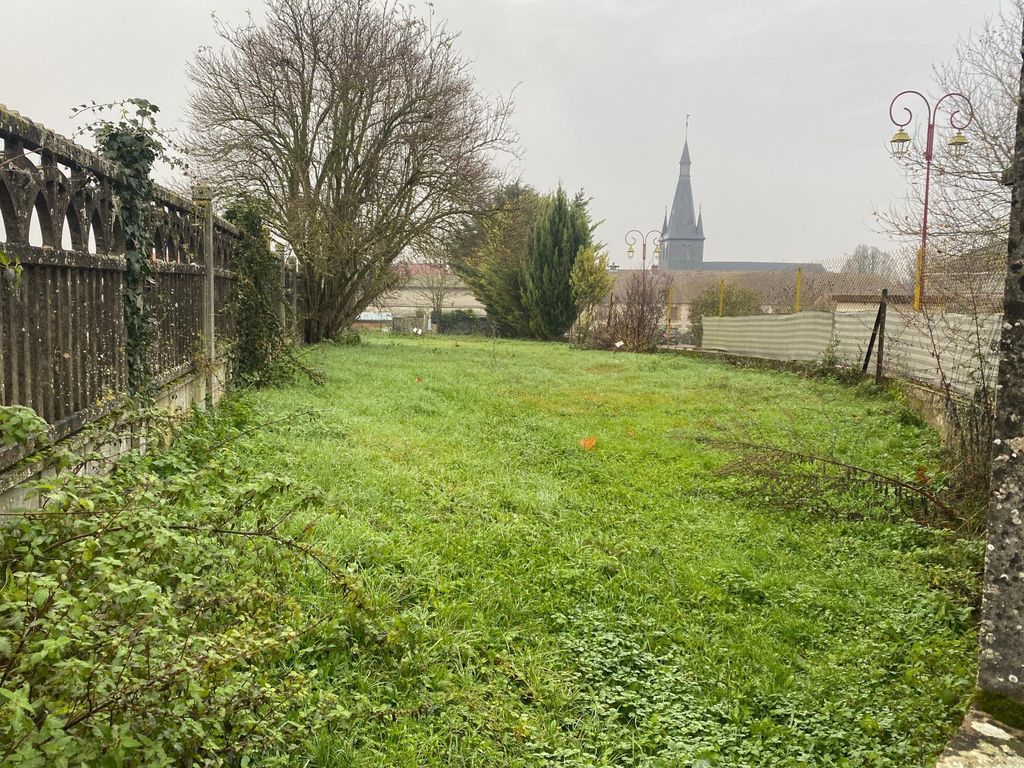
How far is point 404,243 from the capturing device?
1902cm

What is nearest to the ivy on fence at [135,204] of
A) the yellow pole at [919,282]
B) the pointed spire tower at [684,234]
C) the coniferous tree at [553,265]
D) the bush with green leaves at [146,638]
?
the bush with green leaves at [146,638]

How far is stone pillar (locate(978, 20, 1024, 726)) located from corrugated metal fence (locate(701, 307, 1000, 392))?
2987 millimetres

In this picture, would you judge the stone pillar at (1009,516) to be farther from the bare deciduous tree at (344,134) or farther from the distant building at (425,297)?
the distant building at (425,297)

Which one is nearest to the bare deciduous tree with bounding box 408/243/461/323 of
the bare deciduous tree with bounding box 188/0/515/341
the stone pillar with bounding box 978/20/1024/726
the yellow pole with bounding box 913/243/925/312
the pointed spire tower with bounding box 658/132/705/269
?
the bare deciduous tree with bounding box 188/0/515/341

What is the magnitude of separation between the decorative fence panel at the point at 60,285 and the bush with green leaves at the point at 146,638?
701 mm

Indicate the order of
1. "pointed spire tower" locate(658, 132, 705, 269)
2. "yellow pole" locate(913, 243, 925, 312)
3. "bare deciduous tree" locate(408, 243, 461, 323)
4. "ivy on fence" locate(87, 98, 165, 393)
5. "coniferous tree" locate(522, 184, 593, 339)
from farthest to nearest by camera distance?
"pointed spire tower" locate(658, 132, 705, 269), "bare deciduous tree" locate(408, 243, 461, 323), "coniferous tree" locate(522, 184, 593, 339), "yellow pole" locate(913, 243, 925, 312), "ivy on fence" locate(87, 98, 165, 393)

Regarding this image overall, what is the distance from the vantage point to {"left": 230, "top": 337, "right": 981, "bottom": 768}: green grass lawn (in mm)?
2529

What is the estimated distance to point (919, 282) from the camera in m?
9.85

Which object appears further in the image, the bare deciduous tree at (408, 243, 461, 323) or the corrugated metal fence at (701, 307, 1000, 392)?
the bare deciduous tree at (408, 243, 461, 323)

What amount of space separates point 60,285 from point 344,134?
51.4 feet

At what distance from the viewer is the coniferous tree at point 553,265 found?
29.6m

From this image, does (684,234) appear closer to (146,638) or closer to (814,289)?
(814,289)

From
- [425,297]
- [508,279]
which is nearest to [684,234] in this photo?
[425,297]

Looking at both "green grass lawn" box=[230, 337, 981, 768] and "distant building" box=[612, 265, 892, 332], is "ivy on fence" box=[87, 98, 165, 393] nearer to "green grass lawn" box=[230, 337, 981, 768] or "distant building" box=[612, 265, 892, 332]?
"green grass lawn" box=[230, 337, 981, 768]
